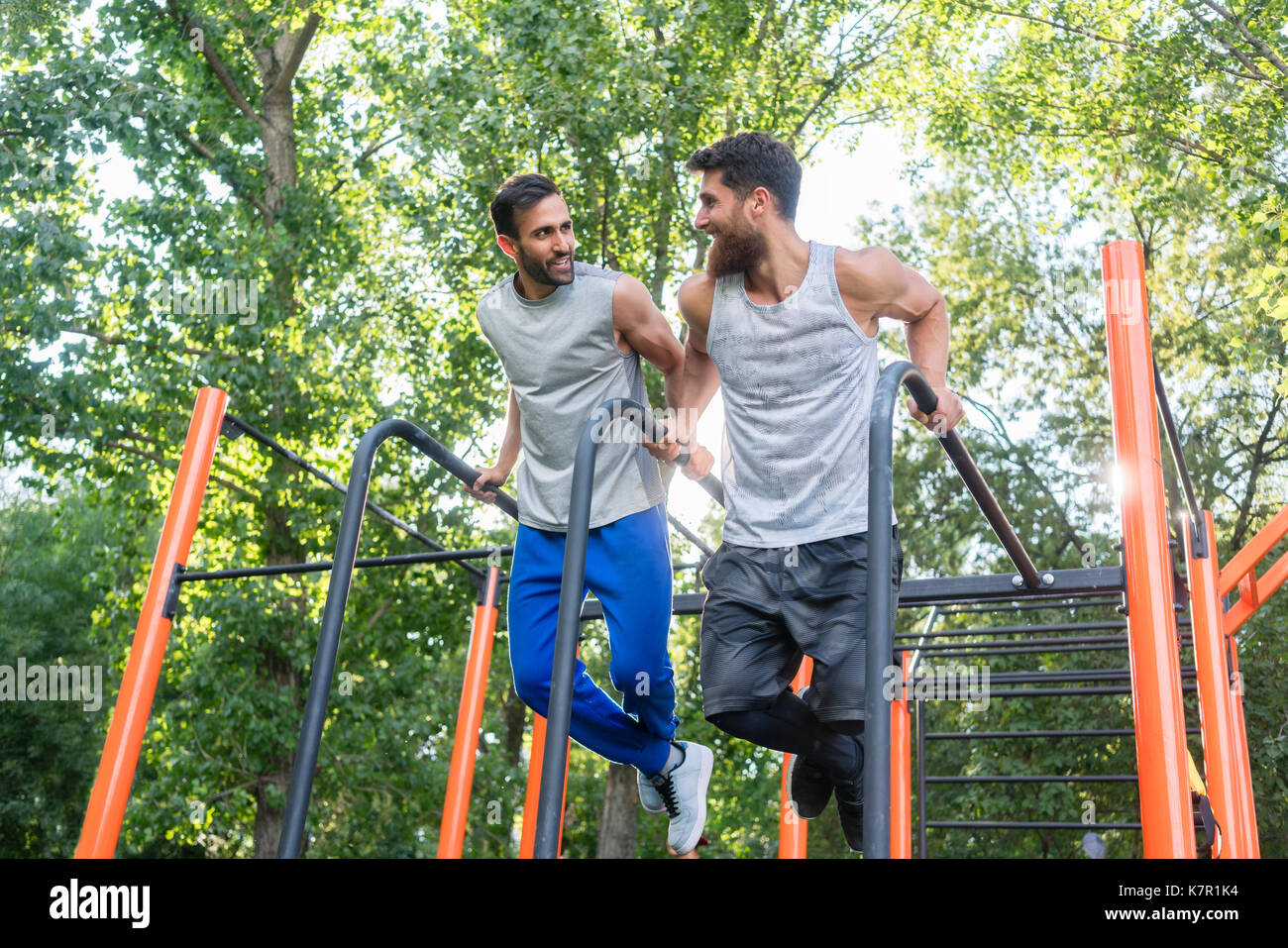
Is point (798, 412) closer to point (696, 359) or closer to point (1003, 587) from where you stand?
point (696, 359)

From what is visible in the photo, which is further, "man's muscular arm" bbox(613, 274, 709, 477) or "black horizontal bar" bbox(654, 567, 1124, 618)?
"black horizontal bar" bbox(654, 567, 1124, 618)

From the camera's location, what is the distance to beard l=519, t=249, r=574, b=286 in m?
2.59

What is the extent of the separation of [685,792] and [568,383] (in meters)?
0.97

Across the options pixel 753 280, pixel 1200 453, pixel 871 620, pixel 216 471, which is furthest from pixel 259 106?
pixel 871 620

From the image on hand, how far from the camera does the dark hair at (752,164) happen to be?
93.1 inches

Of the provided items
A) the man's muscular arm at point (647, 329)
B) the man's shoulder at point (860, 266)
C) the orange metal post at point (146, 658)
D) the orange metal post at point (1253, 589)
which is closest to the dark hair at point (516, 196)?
the man's muscular arm at point (647, 329)

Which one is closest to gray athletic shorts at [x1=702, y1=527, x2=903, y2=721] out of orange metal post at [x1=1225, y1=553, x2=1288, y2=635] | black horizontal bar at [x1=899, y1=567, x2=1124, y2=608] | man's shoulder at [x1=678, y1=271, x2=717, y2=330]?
man's shoulder at [x1=678, y1=271, x2=717, y2=330]

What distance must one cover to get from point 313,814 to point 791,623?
10.8 meters

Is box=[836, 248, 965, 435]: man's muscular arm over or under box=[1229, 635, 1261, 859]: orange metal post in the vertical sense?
over

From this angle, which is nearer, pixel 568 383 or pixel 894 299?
pixel 894 299

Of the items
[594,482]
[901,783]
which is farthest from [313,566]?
[901,783]

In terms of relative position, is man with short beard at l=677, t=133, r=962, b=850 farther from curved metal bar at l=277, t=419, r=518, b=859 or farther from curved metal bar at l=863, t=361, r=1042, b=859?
curved metal bar at l=277, t=419, r=518, b=859

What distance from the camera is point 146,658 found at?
108 inches

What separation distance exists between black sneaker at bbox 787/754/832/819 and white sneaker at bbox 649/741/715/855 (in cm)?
20
